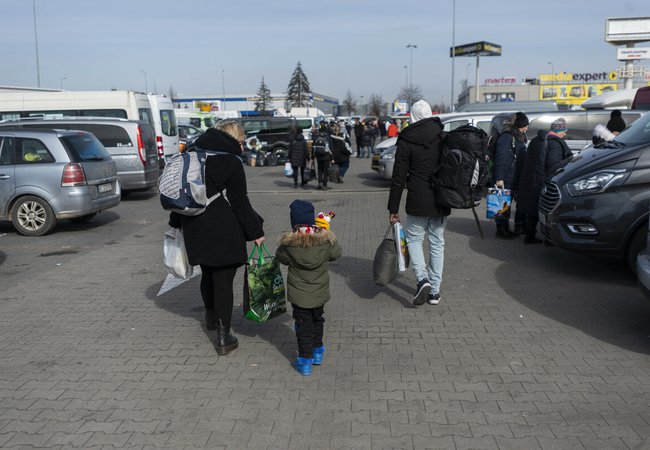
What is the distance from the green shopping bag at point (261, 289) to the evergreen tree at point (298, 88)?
92.1 m

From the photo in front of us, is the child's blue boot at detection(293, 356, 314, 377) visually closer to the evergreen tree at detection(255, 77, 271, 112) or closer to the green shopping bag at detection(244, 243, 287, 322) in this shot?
the green shopping bag at detection(244, 243, 287, 322)

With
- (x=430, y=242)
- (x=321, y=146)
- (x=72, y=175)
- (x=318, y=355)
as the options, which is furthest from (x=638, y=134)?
(x=321, y=146)

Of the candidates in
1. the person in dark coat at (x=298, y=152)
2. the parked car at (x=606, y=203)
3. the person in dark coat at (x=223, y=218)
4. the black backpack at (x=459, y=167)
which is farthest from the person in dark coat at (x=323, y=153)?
the person in dark coat at (x=223, y=218)

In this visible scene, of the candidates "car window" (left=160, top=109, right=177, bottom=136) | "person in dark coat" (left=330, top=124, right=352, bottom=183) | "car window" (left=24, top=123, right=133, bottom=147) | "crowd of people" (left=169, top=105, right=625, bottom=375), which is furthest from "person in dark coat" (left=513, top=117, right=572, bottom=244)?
"car window" (left=160, top=109, right=177, bottom=136)

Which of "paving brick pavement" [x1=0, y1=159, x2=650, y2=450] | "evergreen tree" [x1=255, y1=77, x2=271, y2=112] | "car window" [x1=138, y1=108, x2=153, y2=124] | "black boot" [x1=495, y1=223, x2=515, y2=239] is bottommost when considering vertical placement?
"paving brick pavement" [x1=0, y1=159, x2=650, y2=450]

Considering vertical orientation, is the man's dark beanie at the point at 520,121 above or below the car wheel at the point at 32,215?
above

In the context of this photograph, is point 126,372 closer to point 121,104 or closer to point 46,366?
point 46,366

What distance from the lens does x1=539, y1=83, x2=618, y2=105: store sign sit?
278 ft

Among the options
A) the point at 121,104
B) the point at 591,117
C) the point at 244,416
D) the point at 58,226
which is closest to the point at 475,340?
the point at 244,416

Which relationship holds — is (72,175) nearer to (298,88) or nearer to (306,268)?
(306,268)

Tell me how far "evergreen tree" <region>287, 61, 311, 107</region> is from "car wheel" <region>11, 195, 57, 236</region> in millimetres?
86460

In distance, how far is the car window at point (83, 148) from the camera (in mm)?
10547

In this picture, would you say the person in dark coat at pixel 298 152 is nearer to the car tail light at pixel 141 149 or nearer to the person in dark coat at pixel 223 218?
the car tail light at pixel 141 149

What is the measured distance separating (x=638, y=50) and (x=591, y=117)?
121 ft
